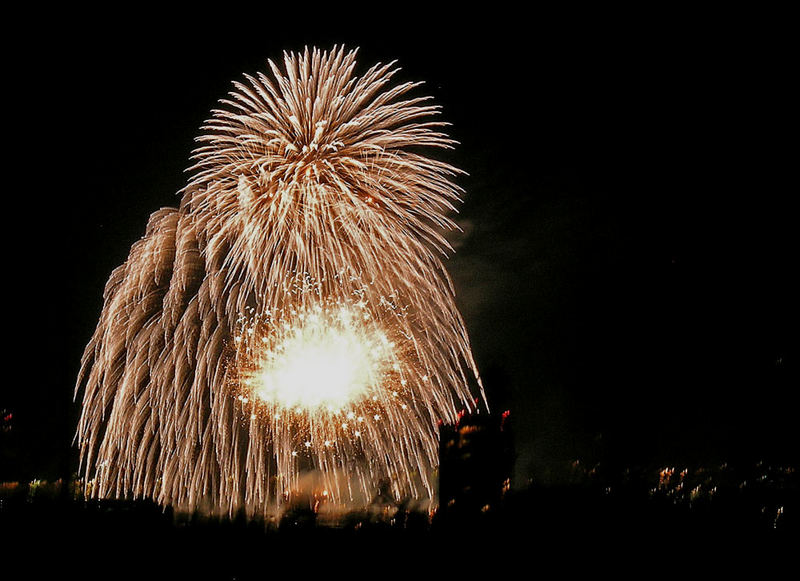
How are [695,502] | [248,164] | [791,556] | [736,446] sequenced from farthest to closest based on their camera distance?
[736,446]
[248,164]
[695,502]
[791,556]

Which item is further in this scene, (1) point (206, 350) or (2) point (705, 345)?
(2) point (705, 345)

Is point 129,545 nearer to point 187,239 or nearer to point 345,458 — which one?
point 187,239

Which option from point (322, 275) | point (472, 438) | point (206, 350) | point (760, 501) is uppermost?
point (322, 275)

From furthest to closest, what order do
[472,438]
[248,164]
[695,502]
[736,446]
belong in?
[736,446] < [248,164] < [472,438] < [695,502]

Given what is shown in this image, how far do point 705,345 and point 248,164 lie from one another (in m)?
34.1

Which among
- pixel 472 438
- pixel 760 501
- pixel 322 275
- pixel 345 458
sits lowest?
pixel 760 501

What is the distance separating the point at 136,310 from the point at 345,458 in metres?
Answer: 6.00

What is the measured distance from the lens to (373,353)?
1847cm

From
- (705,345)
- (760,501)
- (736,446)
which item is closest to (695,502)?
(760,501)

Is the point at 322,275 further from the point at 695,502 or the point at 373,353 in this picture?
the point at 695,502

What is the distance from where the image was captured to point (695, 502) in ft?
30.3

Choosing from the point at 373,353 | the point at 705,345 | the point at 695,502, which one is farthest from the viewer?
the point at 705,345

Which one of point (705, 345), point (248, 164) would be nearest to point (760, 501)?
point (248, 164)

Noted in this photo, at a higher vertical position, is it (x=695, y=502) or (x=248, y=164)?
(x=248, y=164)
